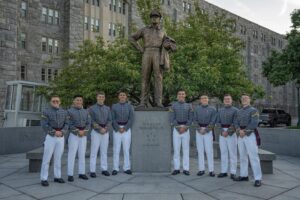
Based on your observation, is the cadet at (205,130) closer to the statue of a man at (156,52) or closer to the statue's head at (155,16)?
the statue of a man at (156,52)

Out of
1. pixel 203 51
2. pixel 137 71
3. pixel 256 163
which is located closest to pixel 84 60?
pixel 137 71

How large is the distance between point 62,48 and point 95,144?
83.3 ft

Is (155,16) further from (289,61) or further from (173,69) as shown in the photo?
(289,61)

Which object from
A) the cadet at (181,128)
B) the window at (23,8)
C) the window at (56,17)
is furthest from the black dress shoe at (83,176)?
the window at (56,17)

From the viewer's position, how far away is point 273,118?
3120 centimetres

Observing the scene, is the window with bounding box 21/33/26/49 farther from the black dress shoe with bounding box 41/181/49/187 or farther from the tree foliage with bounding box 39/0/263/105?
the black dress shoe with bounding box 41/181/49/187

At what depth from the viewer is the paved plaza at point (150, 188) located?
6549 mm

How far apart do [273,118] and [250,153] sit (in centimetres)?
2518

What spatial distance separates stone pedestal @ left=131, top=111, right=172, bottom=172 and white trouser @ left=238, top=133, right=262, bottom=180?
189 cm

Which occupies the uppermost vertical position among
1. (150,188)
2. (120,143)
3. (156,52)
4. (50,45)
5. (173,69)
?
(50,45)

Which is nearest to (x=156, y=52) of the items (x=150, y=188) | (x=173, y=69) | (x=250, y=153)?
(x=250, y=153)

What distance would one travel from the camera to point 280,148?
44.4 feet

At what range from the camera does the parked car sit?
3072 centimetres

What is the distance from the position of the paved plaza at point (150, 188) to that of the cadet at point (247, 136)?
361 mm
